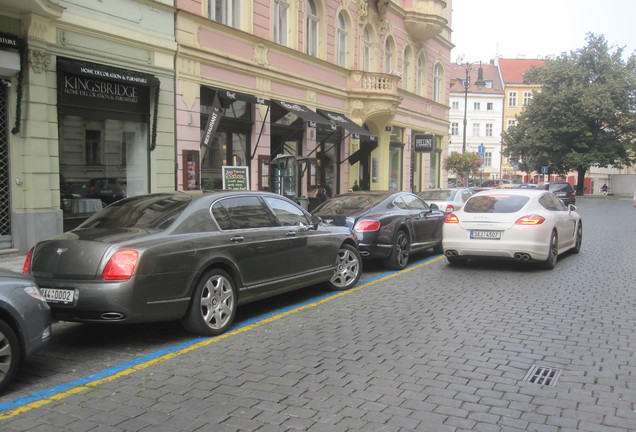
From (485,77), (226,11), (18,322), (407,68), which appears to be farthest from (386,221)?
(485,77)

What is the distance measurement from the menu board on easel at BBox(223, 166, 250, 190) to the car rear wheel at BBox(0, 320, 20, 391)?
9.78 meters

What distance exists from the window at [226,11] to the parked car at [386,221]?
299 inches

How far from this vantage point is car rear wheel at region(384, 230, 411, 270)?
989 centimetres

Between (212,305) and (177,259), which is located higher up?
(177,259)

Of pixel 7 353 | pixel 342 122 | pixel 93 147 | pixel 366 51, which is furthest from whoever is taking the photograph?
pixel 366 51

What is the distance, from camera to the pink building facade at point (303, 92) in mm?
14562

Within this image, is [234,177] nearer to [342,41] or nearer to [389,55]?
[342,41]

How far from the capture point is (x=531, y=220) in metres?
9.40

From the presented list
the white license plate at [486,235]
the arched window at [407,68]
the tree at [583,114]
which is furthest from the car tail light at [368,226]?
the tree at [583,114]

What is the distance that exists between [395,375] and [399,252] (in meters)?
5.62

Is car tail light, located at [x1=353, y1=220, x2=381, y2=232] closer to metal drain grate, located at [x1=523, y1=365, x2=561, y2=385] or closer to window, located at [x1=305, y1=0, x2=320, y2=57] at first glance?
metal drain grate, located at [x1=523, y1=365, x2=561, y2=385]

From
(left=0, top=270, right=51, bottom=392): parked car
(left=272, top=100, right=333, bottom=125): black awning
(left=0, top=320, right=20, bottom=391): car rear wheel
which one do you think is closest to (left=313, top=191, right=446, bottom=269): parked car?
(left=0, top=270, right=51, bottom=392): parked car

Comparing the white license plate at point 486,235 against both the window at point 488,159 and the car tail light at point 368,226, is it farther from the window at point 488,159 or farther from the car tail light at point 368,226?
the window at point 488,159

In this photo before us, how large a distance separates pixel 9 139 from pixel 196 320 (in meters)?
7.03
